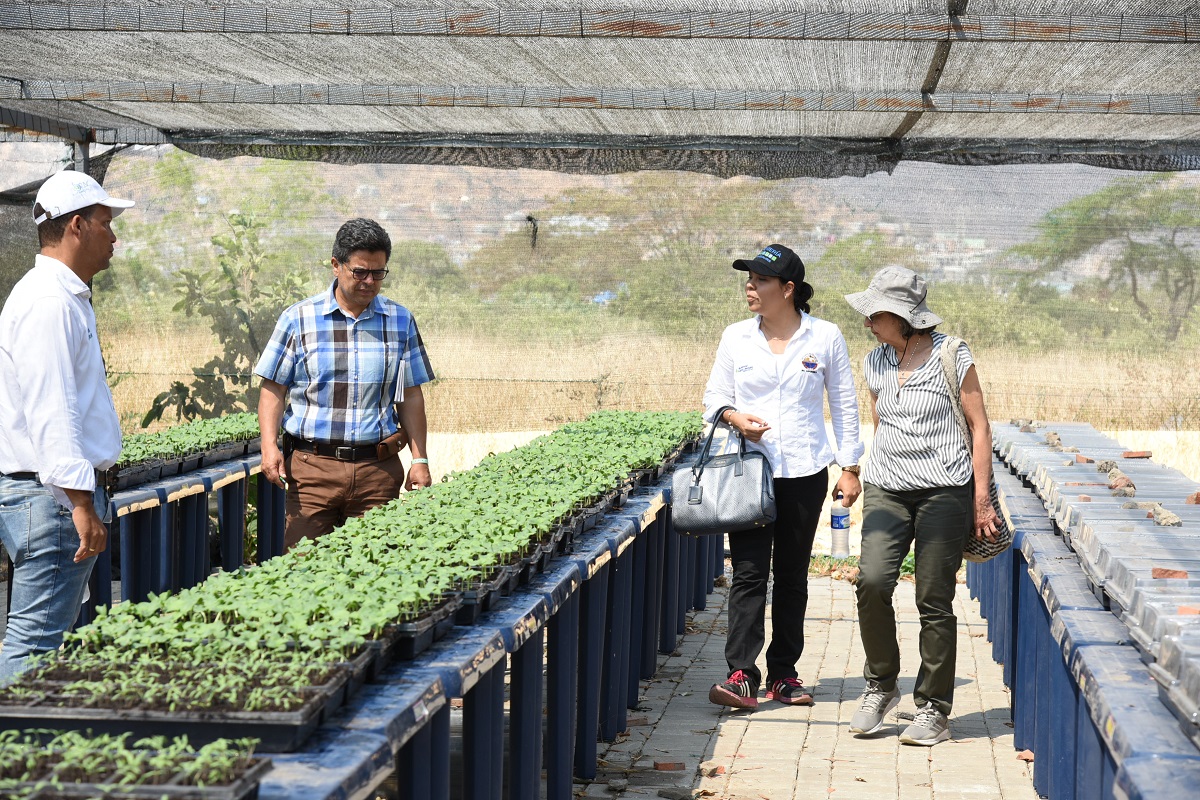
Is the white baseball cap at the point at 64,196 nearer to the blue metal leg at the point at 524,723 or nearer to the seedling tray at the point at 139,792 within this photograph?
the blue metal leg at the point at 524,723

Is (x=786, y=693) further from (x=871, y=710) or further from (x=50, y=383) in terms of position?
(x=50, y=383)

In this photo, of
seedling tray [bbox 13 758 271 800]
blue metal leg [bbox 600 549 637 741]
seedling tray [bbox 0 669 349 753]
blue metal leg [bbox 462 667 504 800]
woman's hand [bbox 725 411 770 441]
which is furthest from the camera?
woman's hand [bbox 725 411 770 441]

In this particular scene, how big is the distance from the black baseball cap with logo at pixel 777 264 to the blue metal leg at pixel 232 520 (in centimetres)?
334

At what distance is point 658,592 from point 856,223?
13.3 feet

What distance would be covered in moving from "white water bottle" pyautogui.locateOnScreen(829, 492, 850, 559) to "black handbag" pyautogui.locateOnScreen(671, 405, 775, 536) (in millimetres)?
3762

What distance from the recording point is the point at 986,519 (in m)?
4.84

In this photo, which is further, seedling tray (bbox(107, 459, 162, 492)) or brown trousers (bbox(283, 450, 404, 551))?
seedling tray (bbox(107, 459, 162, 492))

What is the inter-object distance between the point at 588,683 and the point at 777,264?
1773mm

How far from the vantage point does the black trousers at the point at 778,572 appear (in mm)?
5324

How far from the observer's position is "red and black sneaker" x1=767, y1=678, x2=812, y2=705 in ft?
18.2

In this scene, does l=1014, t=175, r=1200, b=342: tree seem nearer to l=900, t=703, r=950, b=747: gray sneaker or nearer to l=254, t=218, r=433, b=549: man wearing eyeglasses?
l=900, t=703, r=950, b=747: gray sneaker

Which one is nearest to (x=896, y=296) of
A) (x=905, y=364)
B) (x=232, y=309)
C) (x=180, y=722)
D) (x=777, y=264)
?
(x=905, y=364)

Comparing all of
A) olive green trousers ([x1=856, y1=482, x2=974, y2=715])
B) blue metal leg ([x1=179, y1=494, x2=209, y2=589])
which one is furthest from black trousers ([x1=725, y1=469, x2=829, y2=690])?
blue metal leg ([x1=179, y1=494, x2=209, y2=589])

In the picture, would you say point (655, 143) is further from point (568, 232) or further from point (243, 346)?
point (243, 346)
